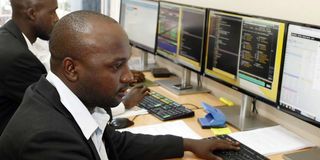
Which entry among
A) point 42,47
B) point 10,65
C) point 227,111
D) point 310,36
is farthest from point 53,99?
point 42,47

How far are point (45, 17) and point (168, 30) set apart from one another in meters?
0.77

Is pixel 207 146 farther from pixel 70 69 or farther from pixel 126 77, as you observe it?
pixel 70 69

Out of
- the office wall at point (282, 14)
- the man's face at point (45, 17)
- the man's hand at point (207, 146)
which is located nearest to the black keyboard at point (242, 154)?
the man's hand at point (207, 146)

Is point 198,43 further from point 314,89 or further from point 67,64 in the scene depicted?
point 67,64

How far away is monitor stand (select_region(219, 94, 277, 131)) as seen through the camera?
178cm

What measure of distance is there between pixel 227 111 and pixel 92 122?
40.8 inches

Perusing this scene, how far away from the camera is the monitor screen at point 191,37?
6.91 feet

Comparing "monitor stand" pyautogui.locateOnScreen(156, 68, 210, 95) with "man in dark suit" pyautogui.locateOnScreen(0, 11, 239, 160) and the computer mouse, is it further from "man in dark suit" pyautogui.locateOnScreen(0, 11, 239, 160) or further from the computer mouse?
"man in dark suit" pyautogui.locateOnScreen(0, 11, 239, 160)

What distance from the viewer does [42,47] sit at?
8.05 ft

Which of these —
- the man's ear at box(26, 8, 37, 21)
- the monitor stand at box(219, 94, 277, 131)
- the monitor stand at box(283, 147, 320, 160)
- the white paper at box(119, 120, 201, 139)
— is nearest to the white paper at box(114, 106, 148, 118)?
the white paper at box(119, 120, 201, 139)

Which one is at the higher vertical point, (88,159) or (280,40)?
(280,40)

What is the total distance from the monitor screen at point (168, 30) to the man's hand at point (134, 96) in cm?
39

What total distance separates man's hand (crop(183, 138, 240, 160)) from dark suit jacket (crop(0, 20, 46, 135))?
794 millimetres

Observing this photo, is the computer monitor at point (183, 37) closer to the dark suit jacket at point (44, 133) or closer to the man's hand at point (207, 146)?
the man's hand at point (207, 146)
